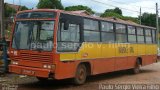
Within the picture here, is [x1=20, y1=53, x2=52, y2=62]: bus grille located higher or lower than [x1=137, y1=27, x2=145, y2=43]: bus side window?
lower

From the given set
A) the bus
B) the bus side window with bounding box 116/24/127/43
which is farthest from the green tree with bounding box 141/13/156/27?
the bus

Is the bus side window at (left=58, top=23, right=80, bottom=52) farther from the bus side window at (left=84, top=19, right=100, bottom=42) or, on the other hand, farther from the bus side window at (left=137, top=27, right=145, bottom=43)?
the bus side window at (left=137, top=27, right=145, bottom=43)

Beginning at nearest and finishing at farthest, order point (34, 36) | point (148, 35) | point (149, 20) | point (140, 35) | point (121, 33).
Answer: point (34, 36) < point (121, 33) < point (140, 35) < point (148, 35) < point (149, 20)

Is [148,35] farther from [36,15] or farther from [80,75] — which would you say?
[36,15]

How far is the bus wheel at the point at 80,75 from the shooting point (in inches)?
564

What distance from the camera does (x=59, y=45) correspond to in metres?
13.2

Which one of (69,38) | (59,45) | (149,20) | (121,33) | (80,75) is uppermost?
(149,20)

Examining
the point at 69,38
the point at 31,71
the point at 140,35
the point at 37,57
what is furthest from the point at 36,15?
the point at 140,35

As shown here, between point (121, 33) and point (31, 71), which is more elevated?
point (121, 33)

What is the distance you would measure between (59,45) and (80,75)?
1.99 m

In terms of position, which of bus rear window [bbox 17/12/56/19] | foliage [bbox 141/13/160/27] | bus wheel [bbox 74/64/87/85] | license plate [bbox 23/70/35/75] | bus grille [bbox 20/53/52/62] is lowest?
bus wheel [bbox 74/64/87/85]

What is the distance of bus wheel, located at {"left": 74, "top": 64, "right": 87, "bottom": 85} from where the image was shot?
14.3 metres

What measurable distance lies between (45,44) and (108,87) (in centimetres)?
291

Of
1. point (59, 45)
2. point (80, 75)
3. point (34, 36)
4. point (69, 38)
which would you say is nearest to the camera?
point (59, 45)
